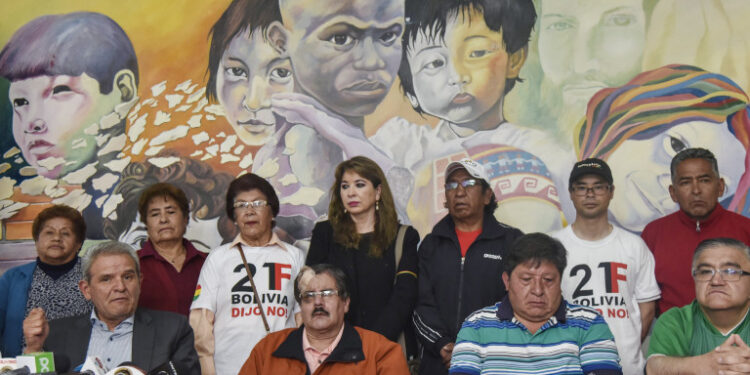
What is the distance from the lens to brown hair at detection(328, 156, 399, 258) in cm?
417

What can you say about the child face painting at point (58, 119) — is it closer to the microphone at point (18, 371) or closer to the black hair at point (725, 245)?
the microphone at point (18, 371)

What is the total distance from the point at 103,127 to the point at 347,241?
223 centimetres

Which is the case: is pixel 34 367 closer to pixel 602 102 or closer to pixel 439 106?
pixel 439 106

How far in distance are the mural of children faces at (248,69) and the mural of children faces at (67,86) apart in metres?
0.57

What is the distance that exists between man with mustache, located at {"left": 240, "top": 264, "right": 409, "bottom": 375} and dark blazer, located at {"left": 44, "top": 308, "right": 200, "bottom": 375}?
0.91ft

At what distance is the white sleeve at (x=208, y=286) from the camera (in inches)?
162

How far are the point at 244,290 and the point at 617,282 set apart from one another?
67.3 inches

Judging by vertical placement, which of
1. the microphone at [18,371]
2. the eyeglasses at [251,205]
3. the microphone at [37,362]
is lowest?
the microphone at [18,371]

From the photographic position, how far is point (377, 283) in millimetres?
4090

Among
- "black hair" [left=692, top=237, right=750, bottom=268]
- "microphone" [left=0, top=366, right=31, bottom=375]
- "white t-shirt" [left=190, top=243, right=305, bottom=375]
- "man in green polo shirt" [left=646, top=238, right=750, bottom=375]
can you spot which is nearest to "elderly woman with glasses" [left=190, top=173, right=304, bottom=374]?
"white t-shirt" [left=190, top=243, right=305, bottom=375]

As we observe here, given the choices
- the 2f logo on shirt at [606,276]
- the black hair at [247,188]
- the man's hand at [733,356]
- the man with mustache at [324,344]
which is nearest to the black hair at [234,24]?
the black hair at [247,188]

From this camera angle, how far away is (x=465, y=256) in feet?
13.2

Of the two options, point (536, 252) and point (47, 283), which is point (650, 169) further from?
point (47, 283)

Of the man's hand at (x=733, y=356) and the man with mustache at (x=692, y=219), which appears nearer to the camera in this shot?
the man's hand at (x=733, y=356)
